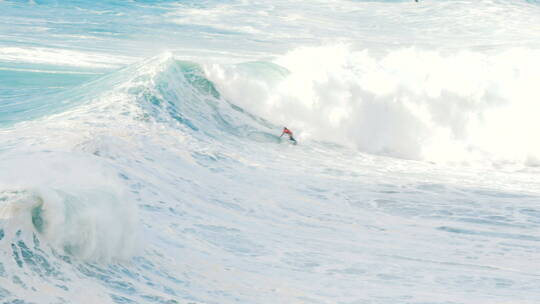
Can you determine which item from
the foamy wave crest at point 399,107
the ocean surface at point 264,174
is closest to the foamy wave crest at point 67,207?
the ocean surface at point 264,174

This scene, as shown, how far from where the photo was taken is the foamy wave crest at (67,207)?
6965mm

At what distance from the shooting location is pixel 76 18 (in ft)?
104

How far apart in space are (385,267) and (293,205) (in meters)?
2.60

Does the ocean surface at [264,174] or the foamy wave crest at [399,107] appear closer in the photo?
the ocean surface at [264,174]

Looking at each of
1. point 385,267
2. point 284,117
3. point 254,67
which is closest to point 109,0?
point 254,67

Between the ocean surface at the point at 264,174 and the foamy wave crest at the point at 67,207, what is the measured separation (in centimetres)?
2

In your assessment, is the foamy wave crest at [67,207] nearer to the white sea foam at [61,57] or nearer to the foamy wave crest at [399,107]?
the foamy wave crest at [399,107]

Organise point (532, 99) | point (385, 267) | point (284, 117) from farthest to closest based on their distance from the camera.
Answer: point (532, 99) < point (284, 117) < point (385, 267)

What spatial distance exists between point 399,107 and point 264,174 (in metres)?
6.11

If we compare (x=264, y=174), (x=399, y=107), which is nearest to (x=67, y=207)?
(x=264, y=174)

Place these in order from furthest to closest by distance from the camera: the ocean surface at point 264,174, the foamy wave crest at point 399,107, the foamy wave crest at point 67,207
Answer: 1. the foamy wave crest at point 399,107
2. the ocean surface at point 264,174
3. the foamy wave crest at point 67,207

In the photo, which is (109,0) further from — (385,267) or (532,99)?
(385,267)

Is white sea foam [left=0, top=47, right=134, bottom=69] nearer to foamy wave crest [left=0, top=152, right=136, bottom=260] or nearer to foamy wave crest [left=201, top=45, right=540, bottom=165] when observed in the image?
foamy wave crest [left=201, top=45, right=540, bottom=165]

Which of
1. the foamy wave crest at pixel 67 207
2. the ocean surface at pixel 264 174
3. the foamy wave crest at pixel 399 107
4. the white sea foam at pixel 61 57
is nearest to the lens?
the foamy wave crest at pixel 67 207
